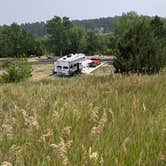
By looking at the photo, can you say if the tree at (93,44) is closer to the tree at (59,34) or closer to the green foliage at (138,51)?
the tree at (59,34)

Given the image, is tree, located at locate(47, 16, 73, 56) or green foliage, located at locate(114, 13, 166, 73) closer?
green foliage, located at locate(114, 13, 166, 73)

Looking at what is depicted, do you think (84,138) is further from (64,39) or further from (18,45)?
(64,39)

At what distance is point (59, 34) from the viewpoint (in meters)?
116

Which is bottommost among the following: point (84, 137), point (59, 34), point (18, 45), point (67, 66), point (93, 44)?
point (67, 66)

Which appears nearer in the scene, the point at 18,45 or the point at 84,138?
the point at 84,138

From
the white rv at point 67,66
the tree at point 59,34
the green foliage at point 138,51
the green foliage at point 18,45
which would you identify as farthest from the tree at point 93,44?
the green foliage at point 138,51

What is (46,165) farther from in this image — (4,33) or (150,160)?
(4,33)

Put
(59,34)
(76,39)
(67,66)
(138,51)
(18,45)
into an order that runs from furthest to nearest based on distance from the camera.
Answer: (59,34) → (76,39) → (18,45) → (67,66) → (138,51)

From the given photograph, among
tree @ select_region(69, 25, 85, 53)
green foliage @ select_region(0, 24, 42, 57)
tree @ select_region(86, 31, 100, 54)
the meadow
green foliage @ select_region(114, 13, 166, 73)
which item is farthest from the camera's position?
tree @ select_region(69, 25, 85, 53)

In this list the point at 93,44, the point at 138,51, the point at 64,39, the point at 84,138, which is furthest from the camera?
the point at 64,39

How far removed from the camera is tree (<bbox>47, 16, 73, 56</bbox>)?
11412 centimetres

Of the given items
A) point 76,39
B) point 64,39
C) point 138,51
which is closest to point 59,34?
point 64,39

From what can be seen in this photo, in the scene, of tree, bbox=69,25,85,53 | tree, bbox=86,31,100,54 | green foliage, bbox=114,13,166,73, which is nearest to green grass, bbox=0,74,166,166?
green foliage, bbox=114,13,166,73

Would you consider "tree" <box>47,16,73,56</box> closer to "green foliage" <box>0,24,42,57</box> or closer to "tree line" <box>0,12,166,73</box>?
"tree line" <box>0,12,166,73</box>
